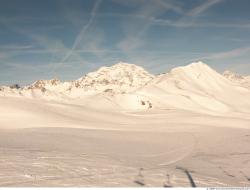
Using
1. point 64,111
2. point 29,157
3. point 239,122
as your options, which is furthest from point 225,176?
point 239,122

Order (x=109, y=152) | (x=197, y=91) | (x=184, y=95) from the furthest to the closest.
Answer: (x=197, y=91), (x=184, y=95), (x=109, y=152)

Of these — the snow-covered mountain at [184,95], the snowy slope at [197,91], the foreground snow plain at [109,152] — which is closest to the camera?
the foreground snow plain at [109,152]

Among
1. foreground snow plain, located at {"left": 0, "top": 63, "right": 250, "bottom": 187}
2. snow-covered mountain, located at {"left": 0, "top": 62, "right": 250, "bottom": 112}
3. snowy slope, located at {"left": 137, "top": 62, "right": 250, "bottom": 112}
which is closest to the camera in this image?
foreground snow plain, located at {"left": 0, "top": 63, "right": 250, "bottom": 187}

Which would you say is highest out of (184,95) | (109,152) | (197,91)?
(197,91)

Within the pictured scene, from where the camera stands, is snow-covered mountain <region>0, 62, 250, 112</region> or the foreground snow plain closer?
the foreground snow plain

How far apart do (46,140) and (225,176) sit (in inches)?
243

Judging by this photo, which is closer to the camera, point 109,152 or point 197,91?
point 109,152

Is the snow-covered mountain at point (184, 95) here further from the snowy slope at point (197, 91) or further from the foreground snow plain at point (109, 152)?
the foreground snow plain at point (109, 152)

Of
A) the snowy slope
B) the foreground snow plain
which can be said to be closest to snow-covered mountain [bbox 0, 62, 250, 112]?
the snowy slope

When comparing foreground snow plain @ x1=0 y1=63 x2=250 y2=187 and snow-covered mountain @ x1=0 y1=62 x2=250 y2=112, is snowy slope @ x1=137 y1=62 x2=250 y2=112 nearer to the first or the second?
snow-covered mountain @ x1=0 y1=62 x2=250 y2=112

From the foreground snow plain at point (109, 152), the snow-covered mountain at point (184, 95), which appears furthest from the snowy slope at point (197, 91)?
the foreground snow plain at point (109, 152)

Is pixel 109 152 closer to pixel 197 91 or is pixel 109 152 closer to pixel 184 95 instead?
pixel 184 95

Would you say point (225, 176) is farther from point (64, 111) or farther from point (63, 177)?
point (64, 111)

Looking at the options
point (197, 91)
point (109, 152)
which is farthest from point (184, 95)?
point (109, 152)
